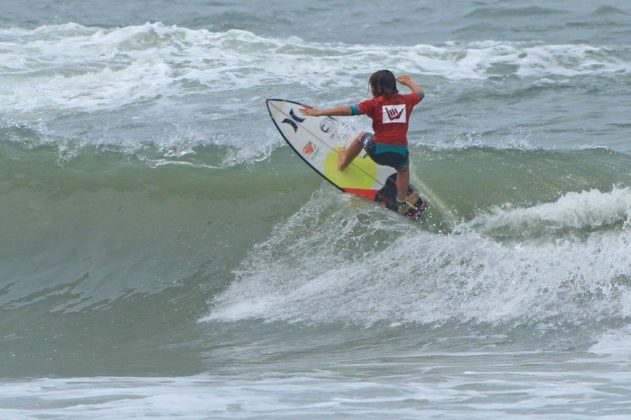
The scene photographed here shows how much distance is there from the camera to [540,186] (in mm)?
9883

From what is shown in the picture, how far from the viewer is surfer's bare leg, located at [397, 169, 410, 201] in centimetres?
886

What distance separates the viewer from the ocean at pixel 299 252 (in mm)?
5711

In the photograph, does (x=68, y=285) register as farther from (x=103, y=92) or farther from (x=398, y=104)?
(x=103, y=92)

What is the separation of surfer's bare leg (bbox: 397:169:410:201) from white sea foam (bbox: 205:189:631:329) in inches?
10.6

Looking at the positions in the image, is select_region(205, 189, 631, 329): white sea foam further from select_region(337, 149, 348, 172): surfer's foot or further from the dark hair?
the dark hair

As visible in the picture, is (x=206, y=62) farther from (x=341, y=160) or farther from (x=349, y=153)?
(x=349, y=153)

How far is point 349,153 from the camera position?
29.8 feet

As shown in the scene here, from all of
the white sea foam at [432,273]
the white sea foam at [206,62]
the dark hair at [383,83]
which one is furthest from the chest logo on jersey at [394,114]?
the white sea foam at [206,62]

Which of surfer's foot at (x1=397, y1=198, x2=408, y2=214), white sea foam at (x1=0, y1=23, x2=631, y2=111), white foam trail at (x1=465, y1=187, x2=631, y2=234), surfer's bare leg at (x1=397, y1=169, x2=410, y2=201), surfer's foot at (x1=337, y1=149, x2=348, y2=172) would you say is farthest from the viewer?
white sea foam at (x1=0, y1=23, x2=631, y2=111)

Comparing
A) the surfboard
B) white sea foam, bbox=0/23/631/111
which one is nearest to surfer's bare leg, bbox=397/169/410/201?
the surfboard

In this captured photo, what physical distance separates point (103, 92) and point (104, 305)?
650 centimetres

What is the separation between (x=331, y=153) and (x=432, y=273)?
1827mm

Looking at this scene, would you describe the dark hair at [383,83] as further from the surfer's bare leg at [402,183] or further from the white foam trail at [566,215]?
the white foam trail at [566,215]

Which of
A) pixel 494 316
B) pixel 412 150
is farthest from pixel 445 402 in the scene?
pixel 412 150
